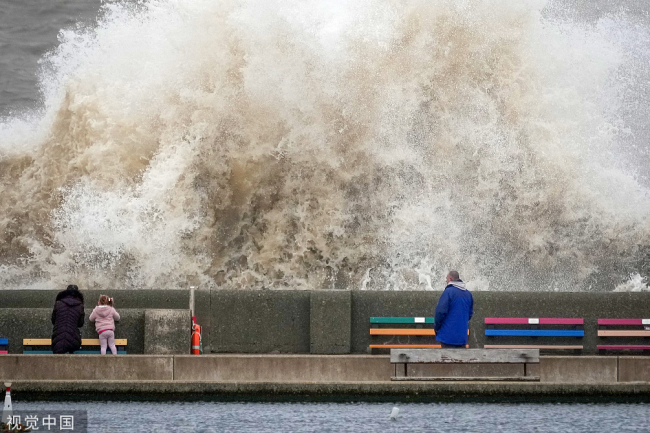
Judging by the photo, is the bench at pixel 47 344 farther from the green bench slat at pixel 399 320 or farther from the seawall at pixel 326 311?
the green bench slat at pixel 399 320

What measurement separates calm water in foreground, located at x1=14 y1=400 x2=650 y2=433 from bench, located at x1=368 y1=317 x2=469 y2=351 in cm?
336

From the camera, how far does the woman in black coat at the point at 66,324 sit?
11.8 metres

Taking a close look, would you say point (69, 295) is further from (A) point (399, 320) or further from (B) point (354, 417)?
(B) point (354, 417)

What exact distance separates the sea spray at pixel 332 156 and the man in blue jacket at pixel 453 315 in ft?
23.3

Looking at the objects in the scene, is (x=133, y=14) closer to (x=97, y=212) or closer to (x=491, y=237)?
(x=97, y=212)

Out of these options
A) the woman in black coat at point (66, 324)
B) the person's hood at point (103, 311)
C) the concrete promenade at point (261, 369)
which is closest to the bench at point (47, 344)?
the person's hood at point (103, 311)

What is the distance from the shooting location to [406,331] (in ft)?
43.0

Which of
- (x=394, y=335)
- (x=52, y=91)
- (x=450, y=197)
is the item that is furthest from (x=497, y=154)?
(x=52, y=91)

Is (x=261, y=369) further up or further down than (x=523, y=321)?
further down

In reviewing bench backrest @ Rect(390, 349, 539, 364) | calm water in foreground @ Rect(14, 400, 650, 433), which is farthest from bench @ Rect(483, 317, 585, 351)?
calm water in foreground @ Rect(14, 400, 650, 433)

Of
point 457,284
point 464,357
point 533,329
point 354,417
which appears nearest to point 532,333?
point 533,329

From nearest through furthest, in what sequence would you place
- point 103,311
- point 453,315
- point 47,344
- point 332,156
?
1. point 453,315
2. point 103,311
3. point 47,344
4. point 332,156

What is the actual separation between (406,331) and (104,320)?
12.8 feet

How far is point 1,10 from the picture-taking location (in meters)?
28.0
